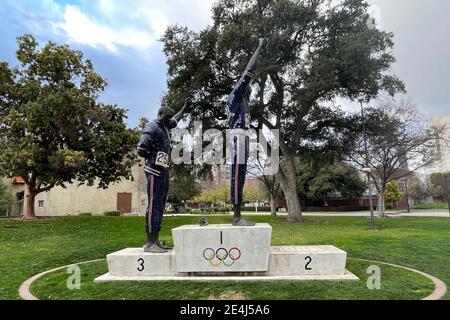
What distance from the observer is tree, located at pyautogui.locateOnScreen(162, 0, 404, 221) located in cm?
2009

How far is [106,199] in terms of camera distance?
4141cm

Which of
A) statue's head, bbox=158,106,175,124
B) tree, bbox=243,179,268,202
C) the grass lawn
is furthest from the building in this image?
statue's head, bbox=158,106,175,124

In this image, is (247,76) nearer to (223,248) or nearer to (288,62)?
(223,248)

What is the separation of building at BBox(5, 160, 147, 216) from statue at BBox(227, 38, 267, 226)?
105 ft

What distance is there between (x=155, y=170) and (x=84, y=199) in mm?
35679

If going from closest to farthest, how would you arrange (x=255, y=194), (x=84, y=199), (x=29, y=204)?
(x=29, y=204) → (x=84, y=199) → (x=255, y=194)

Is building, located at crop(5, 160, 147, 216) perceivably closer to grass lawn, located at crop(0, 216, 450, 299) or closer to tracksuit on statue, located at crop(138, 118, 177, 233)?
grass lawn, located at crop(0, 216, 450, 299)

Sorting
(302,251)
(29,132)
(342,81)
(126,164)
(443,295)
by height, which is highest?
(342,81)

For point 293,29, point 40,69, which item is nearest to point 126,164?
point 40,69

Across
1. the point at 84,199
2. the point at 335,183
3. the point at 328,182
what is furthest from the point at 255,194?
the point at 84,199

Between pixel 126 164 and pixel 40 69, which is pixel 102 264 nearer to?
pixel 126 164

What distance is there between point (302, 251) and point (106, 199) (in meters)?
37.3

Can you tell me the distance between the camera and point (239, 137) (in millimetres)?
7508

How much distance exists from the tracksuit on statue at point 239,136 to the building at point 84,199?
32.1 metres
